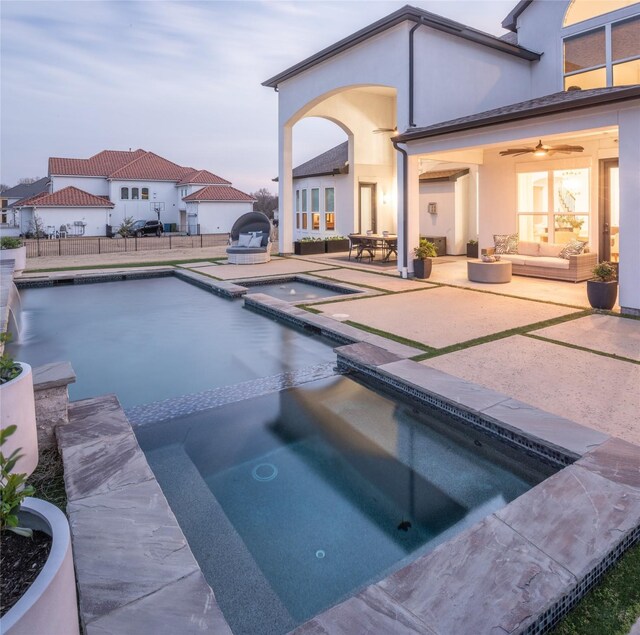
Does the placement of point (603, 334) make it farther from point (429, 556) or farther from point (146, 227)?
point (146, 227)

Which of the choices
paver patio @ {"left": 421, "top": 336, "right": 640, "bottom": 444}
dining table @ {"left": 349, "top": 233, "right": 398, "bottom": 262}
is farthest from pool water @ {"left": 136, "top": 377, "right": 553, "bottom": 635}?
dining table @ {"left": 349, "top": 233, "right": 398, "bottom": 262}

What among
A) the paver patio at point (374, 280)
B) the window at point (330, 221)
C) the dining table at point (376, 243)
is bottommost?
the paver patio at point (374, 280)

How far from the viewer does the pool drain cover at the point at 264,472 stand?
12.2 ft

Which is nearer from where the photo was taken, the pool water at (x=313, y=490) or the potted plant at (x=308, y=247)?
the pool water at (x=313, y=490)

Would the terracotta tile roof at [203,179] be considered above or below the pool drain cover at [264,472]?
above

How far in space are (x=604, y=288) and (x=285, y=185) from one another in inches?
476

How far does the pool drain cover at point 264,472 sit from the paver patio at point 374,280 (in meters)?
7.46

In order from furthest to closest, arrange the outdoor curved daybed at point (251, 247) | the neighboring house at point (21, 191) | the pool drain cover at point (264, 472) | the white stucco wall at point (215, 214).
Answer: the neighboring house at point (21, 191)
the white stucco wall at point (215, 214)
the outdoor curved daybed at point (251, 247)
the pool drain cover at point (264, 472)

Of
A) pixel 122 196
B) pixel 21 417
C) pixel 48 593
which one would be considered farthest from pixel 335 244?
pixel 122 196

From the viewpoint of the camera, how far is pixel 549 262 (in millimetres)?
11805

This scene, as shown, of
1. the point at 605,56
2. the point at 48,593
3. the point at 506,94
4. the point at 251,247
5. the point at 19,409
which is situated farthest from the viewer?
the point at 251,247

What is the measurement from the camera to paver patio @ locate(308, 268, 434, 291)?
11.2 meters

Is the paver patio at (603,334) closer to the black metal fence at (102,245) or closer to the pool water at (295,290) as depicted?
the pool water at (295,290)

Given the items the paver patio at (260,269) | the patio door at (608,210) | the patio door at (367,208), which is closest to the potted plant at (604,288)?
the patio door at (608,210)
